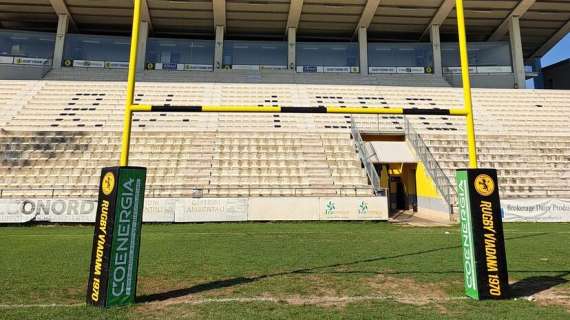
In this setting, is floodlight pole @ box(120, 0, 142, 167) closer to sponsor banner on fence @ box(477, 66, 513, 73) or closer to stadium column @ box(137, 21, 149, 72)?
stadium column @ box(137, 21, 149, 72)

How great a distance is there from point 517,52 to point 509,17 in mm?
3084

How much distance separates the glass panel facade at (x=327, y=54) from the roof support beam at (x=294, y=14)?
173 centimetres

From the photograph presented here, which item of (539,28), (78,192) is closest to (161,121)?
(78,192)

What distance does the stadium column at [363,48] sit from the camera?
2992 cm

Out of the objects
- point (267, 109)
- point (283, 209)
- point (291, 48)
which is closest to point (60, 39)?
point (291, 48)

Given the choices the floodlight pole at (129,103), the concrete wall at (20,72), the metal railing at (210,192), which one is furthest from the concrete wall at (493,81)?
the concrete wall at (20,72)

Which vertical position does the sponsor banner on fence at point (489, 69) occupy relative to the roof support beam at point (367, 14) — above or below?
below

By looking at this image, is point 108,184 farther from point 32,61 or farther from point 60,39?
point 32,61

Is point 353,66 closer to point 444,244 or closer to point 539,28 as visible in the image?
point 539,28

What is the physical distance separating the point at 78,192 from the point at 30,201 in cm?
181

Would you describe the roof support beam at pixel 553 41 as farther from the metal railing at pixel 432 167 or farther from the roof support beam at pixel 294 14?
the roof support beam at pixel 294 14

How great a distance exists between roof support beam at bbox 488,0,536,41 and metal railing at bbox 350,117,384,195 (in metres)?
19.3

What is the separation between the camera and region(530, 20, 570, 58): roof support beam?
3078 centimetres

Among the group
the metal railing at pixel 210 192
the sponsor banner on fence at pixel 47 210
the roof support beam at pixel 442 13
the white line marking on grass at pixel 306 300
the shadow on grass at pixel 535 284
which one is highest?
the roof support beam at pixel 442 13
